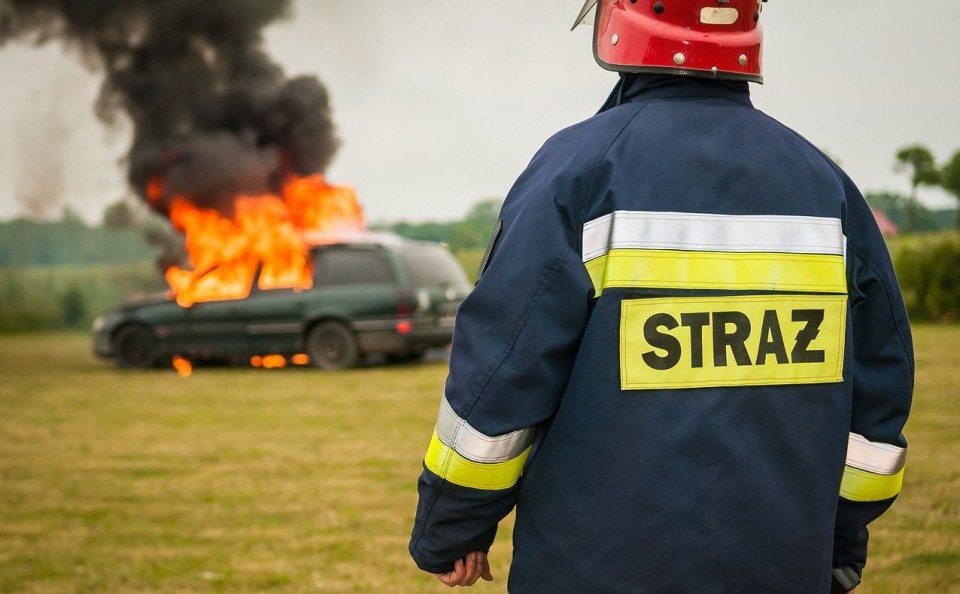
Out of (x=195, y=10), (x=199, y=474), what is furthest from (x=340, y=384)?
(x=195, y=10)

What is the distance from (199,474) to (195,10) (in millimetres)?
14315

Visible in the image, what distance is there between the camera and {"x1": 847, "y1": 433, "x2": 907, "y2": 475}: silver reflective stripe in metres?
2.10

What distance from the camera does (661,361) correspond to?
184 cm

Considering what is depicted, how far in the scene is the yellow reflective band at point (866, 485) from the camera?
2127 mm

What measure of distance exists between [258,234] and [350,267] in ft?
9.08

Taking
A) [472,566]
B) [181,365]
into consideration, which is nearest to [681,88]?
[472,566]

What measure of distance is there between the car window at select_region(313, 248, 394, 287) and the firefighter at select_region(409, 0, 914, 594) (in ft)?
34.2

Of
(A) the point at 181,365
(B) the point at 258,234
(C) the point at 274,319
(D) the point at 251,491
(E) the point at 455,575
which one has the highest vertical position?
(B) the point at 258,234

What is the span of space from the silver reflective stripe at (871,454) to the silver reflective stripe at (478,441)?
0.69m

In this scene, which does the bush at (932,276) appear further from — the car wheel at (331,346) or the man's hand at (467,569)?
the man's hand at (467,569)

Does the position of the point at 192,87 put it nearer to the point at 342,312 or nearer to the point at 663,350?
the point at 342,312

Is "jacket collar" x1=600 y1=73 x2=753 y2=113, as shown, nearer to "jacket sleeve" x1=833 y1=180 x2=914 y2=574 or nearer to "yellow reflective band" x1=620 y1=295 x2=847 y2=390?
"jacket sleeve" x1=833 y1=180 x2=914 y2=574

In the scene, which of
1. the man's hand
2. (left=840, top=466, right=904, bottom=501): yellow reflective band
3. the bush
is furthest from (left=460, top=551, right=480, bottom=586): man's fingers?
the bush

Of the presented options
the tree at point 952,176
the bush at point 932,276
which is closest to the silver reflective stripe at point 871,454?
the bush at point 932,276
